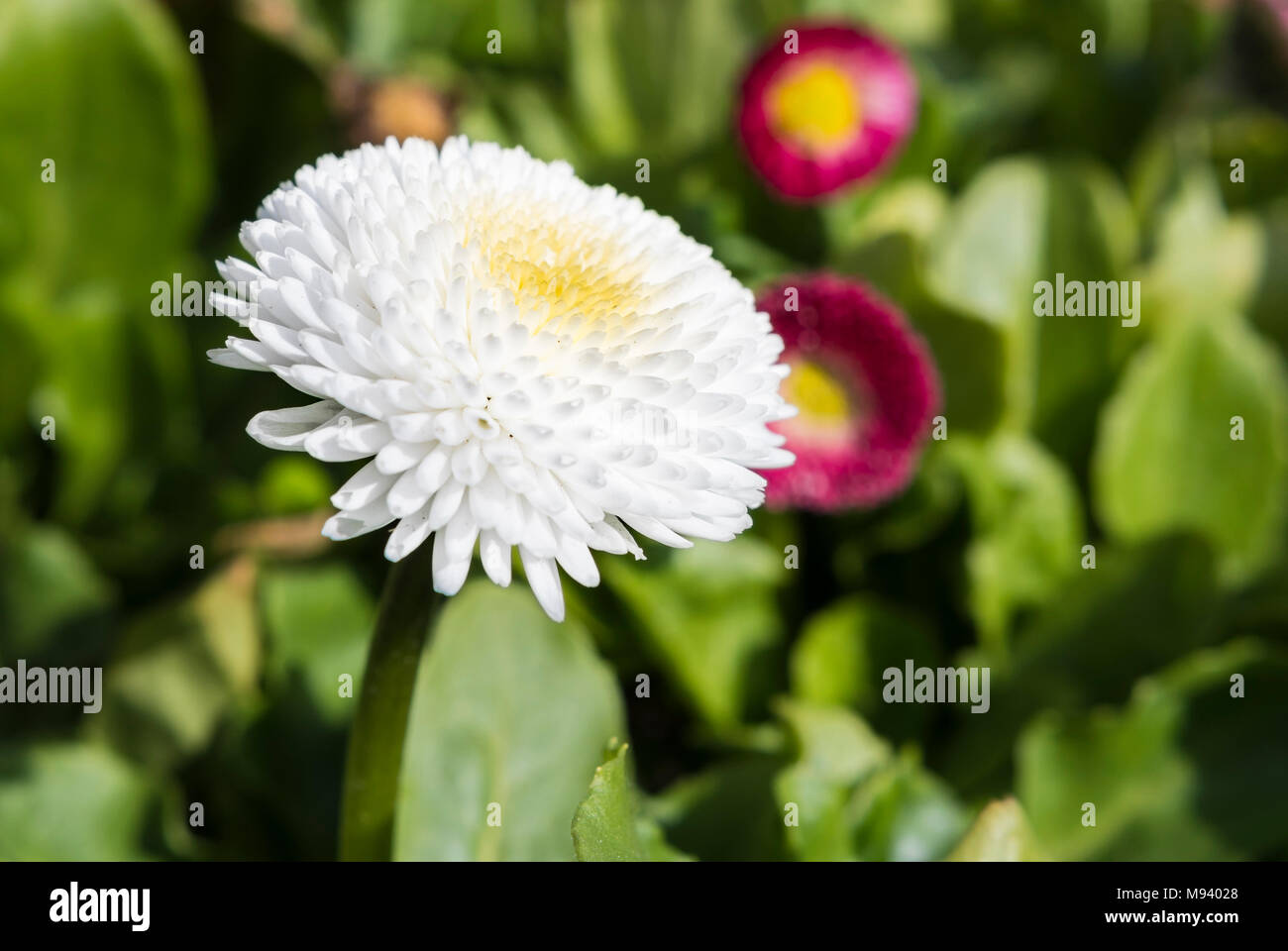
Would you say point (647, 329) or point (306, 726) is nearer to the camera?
point (647, 329)

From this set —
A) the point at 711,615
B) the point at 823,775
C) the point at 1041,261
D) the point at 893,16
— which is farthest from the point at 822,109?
the point at 823,775

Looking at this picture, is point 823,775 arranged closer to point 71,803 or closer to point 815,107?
point 71,803

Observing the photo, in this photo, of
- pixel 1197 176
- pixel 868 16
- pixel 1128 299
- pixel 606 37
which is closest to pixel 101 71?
pixel 606 37

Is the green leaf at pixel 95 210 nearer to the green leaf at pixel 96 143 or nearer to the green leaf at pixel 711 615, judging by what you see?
the green leaf at pixel 96 143

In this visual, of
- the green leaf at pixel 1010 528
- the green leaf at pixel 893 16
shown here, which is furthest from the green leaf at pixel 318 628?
the green leaf at pixel 893 16

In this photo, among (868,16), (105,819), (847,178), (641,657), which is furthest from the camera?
(868,16)

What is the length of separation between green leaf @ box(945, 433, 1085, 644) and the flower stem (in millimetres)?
686

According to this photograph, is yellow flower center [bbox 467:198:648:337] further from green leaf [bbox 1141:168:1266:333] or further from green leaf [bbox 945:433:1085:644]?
green leaf [bbox 1141:168:1266:333]

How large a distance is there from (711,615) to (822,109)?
608 millimetres

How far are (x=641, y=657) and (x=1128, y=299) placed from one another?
2.31 ft

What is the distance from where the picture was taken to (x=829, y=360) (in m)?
1.21

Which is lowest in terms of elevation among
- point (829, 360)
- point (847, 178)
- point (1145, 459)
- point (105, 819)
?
point (105, 819)

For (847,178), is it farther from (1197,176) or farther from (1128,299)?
(1197,176)

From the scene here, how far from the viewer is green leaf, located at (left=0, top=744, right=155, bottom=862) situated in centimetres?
95
